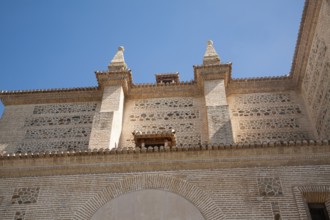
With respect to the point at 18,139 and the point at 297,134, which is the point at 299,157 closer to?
the point at 297,134

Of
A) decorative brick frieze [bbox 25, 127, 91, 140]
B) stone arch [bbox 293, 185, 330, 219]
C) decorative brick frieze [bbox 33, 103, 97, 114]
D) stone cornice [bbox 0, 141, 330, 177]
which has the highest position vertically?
decorative brick frieze [bbox 33, 103, 97, 114]

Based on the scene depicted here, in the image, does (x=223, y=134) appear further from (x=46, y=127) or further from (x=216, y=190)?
(x=46, y=127)

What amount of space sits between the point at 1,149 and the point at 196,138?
525 centimetres

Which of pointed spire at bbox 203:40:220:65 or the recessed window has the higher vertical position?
pointed spire at bbox 203:40:220:65

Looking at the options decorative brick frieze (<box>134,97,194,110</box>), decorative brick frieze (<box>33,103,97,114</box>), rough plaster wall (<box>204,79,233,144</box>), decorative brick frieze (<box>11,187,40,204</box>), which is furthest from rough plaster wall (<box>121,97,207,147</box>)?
decorative brick frieze (<box>11,187,40,204</box>)

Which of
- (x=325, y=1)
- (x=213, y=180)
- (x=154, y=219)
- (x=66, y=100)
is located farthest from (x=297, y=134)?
(x=66, y=100)

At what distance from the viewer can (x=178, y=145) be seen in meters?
9.95

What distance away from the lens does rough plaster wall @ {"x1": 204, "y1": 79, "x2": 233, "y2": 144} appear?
9.42 metres

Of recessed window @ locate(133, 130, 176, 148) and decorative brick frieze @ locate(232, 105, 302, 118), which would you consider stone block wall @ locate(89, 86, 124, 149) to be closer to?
recessed window @ locate(133, 130, 176, 148)

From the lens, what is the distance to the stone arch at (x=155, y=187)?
21.5 feet

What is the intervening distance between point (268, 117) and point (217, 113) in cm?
152

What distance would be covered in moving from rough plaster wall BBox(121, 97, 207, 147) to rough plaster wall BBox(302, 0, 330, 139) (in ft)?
9.36

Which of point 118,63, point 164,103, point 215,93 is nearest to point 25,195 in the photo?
point 164,103

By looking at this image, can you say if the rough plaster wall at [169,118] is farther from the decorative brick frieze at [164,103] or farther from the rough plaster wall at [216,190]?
the rough plaster wall at [216,190]
